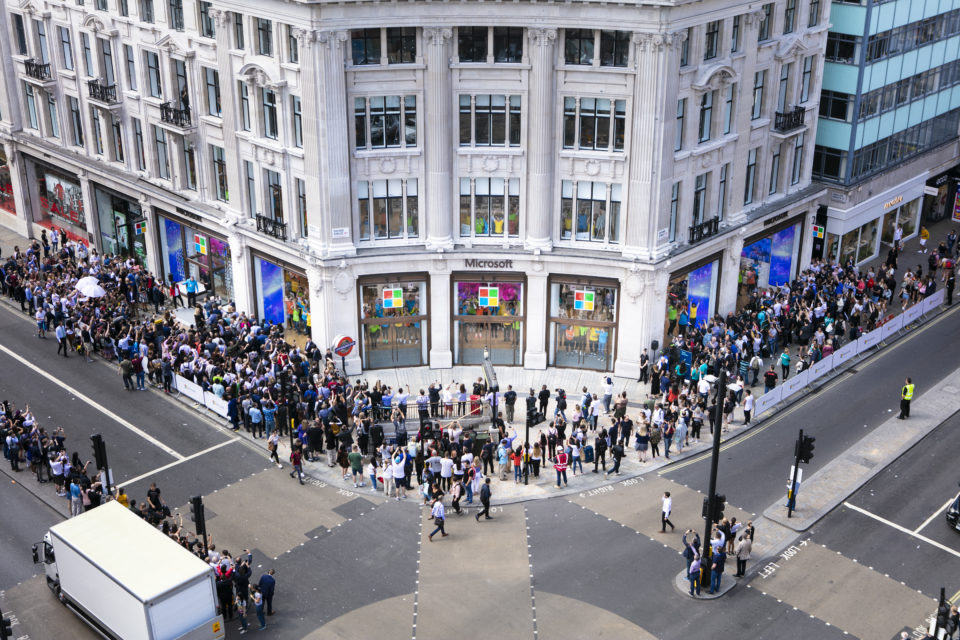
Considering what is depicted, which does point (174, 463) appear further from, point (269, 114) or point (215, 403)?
point (269, 114)

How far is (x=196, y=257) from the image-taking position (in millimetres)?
50406

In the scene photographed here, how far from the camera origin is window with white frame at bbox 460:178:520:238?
42.1 metres

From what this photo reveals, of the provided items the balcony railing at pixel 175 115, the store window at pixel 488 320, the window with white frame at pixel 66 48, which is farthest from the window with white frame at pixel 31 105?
the store window at pixel 488 320

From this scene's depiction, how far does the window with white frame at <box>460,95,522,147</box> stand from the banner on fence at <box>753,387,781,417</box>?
524 inches

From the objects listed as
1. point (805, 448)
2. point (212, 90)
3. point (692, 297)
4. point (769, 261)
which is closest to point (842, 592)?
point (805, 448)

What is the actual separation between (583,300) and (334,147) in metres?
11.5

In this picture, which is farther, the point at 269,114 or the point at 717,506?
the point at 269,114

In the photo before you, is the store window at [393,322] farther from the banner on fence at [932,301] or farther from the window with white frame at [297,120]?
the banner on fence at [932,301]

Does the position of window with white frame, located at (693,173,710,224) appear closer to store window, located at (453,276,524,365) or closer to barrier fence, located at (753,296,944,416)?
barrier fence, located at (753,296,944,416)

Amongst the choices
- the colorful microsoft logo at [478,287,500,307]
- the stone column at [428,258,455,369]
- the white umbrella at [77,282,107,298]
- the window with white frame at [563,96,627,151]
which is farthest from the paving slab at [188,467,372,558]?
the window with white frame at [563,96,627,151]

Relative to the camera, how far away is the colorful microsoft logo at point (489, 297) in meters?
43.4

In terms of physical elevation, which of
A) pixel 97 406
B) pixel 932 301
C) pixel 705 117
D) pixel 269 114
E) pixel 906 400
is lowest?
pixel 97 406

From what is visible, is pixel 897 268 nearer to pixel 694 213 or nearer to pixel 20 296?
pixel 694 213

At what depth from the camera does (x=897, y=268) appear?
5462cm
